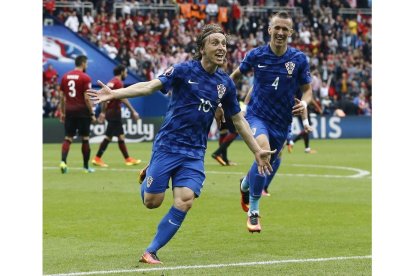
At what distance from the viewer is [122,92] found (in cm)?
837

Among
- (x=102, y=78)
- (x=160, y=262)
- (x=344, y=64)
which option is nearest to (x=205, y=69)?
(x=160, y=262)

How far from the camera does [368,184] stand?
1842 centimetres

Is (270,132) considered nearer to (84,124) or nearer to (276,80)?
(276,80)

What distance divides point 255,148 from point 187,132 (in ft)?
2.19

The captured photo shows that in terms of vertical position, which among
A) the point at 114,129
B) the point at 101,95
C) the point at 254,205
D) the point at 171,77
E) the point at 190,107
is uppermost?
the point at 171,77

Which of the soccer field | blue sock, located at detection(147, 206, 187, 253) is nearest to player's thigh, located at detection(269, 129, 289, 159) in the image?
the soccer field

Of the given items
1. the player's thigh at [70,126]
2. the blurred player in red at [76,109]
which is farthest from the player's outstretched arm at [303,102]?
the player's thigh at [70,126]

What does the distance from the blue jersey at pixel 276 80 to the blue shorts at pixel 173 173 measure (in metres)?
3.22

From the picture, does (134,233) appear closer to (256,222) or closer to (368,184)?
(256,222)

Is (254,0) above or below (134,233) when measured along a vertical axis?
above

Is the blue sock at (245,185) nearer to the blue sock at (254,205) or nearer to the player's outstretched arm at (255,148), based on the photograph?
the blue sock at (254,205)

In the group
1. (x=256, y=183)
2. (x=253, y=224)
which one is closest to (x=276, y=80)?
(x=256, y=183)

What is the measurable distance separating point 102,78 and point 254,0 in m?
12.0
